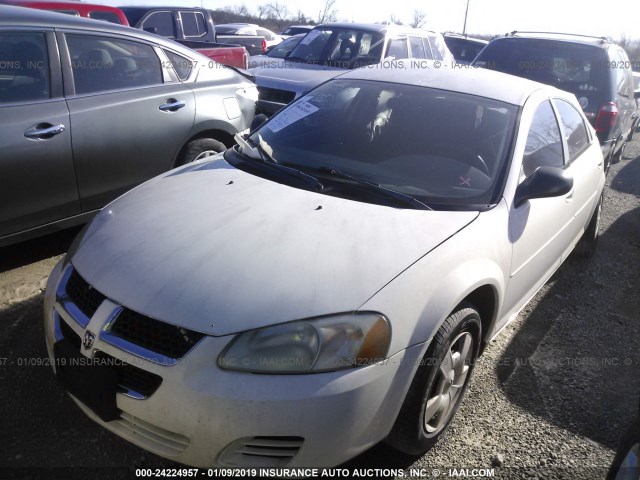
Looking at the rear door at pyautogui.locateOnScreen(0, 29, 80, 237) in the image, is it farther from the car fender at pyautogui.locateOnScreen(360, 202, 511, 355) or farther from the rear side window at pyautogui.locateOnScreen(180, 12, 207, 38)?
the rear side window at pyautogui.locateOnScreen(180, 12, 207, 38)

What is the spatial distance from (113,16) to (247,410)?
25.6 feet

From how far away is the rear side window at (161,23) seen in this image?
10.1 metres

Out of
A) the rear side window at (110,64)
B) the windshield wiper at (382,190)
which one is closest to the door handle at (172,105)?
the rear side window at (110,64)

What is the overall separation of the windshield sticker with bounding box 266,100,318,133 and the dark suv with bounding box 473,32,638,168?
441cm

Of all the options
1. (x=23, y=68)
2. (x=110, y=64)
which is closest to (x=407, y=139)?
(x=110, y=64)

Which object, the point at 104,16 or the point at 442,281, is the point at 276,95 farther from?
the point at 442,281

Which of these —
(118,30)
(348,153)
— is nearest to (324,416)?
(348,153)

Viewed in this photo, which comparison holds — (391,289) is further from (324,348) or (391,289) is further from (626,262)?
(626,262)

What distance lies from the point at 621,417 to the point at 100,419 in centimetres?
252

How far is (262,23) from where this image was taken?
42.4 meters

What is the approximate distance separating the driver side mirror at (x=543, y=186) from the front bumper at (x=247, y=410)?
1.21 m

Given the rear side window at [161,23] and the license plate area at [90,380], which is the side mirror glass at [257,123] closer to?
the license plate area at [90,380]

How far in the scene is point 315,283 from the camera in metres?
2.03

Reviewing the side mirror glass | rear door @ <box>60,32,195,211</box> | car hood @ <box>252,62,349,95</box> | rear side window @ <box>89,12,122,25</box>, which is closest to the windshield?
car hood @ <box>252,62,349,95</box>
